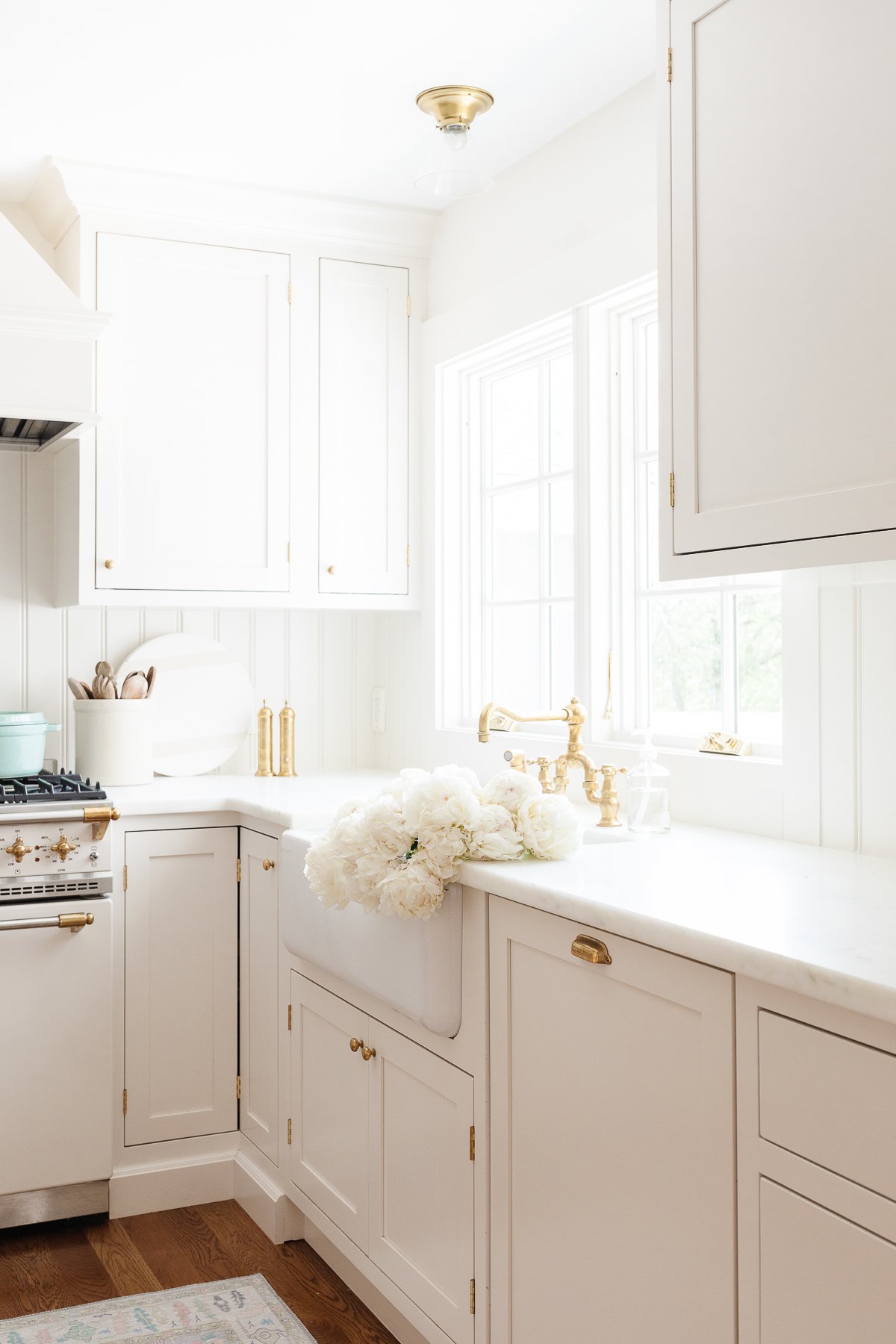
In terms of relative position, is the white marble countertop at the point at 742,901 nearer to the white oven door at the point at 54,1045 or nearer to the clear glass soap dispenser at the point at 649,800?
the clear glass soap dispenser at the point at 649,800

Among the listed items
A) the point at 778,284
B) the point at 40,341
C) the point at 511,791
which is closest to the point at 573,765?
the point at 511,791

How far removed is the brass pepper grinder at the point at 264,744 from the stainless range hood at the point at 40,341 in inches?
37.8

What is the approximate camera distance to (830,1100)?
3.97 feet

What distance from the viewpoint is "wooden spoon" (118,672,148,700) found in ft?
10.4

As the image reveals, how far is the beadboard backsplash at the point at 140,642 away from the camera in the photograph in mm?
3240

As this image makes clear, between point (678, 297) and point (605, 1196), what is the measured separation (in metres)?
1.29

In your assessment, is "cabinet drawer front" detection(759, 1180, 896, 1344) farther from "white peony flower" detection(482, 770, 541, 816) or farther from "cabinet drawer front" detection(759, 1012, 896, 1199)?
"white peony flower" detection(482, 770, 541, 816)

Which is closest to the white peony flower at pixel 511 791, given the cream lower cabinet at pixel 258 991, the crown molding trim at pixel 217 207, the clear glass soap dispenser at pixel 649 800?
the clear glass soap dispenser at pixel 649 800

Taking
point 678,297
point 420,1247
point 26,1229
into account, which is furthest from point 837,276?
point 26,1229

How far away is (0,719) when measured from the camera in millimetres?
2949

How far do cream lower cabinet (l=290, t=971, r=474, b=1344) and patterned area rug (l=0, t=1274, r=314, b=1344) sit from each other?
204 millimetres

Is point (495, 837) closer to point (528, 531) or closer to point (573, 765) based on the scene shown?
point (573, 765)

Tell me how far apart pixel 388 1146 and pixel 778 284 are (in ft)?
5.20

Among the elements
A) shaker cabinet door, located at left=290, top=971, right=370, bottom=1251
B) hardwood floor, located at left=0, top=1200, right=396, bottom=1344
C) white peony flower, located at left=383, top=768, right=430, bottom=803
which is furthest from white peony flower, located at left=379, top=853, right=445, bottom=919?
hardwood floor, located at left=0, top=1200, right=396, bottom=1344
